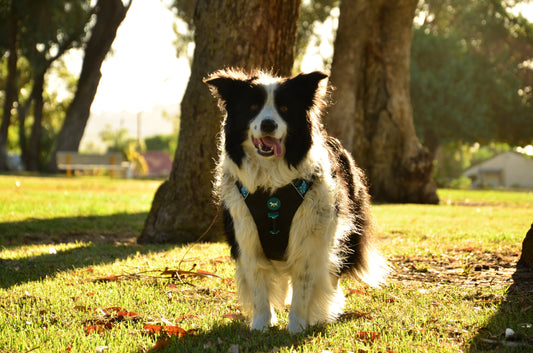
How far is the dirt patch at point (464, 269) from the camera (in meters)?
5.66

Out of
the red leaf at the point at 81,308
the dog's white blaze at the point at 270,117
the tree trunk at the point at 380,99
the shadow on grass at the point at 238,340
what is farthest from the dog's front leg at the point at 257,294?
the tree trunk at the point at 380,99

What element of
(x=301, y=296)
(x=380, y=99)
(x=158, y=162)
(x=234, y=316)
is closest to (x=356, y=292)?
(x=301, y=296)

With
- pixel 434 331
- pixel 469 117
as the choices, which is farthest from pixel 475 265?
pixel 469 117

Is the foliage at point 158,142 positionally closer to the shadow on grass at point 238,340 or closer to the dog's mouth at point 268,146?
the dog's mouth at point 268,146

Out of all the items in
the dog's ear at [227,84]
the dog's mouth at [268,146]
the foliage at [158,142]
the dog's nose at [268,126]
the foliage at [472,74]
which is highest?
the foliage at [472,74]

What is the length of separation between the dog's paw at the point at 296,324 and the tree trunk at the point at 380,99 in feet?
41.2

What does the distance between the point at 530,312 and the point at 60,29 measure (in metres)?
29.3

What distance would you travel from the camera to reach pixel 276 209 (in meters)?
4.39

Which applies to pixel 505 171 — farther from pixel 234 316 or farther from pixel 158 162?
pixel 234 316

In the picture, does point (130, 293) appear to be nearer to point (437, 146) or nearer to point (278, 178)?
point (278, 178)

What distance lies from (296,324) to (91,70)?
28.0 metres

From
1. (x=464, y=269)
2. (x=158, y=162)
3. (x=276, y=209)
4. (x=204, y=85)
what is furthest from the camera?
(x=158, y=162)

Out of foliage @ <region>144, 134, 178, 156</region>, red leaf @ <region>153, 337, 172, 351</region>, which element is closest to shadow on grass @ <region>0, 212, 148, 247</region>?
red leaf @ <region>153, 337, 172, 351</region>

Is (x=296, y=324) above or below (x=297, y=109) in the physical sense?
below
